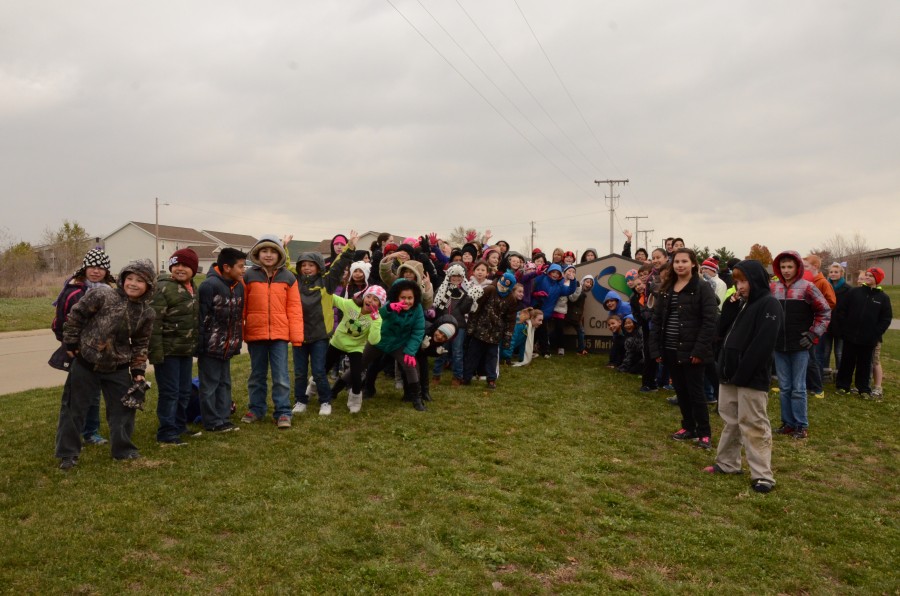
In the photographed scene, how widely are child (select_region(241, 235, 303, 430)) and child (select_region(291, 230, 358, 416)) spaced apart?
320 millimetres

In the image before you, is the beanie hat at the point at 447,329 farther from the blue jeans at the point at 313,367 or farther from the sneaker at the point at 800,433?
the sneaker at the point at 800,433

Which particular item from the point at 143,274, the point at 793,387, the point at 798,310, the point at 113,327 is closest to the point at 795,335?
the point at 798,310

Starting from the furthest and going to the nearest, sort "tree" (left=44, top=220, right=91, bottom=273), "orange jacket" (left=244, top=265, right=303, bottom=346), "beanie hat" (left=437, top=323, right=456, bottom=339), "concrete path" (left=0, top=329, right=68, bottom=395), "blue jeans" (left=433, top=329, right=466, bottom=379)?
"tree" (left=44, top=220, right=91, bottom=273) < "concrete path" (left=0, top=329, right=68, bottom=395) < "blue jeans" (left=433, top=329, right=466, bottom=379) < "beanie hat" (left=437, top=323, right=456, bottom=339) < "orange jacket" (left=244, top=265, right=303, bottom=346)

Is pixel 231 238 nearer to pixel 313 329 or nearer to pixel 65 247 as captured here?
pixel 65 247

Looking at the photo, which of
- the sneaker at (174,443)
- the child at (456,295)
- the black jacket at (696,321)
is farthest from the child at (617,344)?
the sneaker at (174,443)

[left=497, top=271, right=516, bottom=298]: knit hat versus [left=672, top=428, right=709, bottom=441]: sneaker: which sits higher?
[left=497, top=271, right=516, bottom=298]: knit hat

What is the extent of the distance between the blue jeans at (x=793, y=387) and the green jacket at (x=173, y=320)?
6687 millimetres

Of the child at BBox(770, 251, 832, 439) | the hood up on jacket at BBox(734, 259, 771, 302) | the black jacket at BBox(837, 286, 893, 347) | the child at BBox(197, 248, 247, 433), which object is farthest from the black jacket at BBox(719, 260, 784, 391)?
the black jacket at BBox(837, 286, 893, 347)

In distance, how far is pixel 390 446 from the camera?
5.95 meters

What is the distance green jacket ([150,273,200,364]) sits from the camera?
5715mm

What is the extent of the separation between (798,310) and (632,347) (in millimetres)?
3517

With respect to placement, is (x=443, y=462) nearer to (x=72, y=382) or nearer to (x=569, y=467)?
(x=569, y=467)

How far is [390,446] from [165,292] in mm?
2664

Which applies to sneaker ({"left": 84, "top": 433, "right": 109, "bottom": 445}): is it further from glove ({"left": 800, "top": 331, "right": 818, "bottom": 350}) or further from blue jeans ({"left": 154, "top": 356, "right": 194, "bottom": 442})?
glove ({"left": 800, "top": 331, "right": 818, "bottom": 350})
